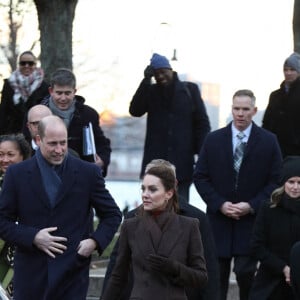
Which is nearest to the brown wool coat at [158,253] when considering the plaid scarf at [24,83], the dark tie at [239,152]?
the dark tie at [239,152]

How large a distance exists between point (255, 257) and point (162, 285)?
8.73 feet

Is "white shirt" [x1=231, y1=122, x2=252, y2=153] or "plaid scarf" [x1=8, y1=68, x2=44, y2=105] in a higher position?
"plaid scarf" [x1=8, y1=68, x2=44, y2=105]

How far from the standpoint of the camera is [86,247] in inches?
354

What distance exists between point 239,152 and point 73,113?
5.28 feet

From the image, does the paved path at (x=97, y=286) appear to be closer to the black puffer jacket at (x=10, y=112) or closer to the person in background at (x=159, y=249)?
the black puffer jacket at (x=10, y=112)

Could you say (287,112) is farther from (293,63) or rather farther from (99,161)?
(99,161)

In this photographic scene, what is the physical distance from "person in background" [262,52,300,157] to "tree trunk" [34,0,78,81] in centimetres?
396

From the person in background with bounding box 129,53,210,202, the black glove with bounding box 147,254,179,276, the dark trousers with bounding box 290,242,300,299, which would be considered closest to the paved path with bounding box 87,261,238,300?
the person in background with bounding box 129,53,210,202

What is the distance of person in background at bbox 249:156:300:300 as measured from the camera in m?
10.7

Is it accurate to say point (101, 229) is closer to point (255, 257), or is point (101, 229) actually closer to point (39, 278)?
point (39, 278)

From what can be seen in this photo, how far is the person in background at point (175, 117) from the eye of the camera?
1315 centimetres

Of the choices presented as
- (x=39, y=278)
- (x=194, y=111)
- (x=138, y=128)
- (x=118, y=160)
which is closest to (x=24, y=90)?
(x=194, y=111)

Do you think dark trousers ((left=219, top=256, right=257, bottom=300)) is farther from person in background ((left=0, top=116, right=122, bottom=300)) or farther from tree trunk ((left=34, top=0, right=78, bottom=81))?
tree trunk ((left=34, top=0, right=78, bottom=81))

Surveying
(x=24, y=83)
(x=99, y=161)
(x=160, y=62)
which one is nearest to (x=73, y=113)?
(x=99, y=161)
